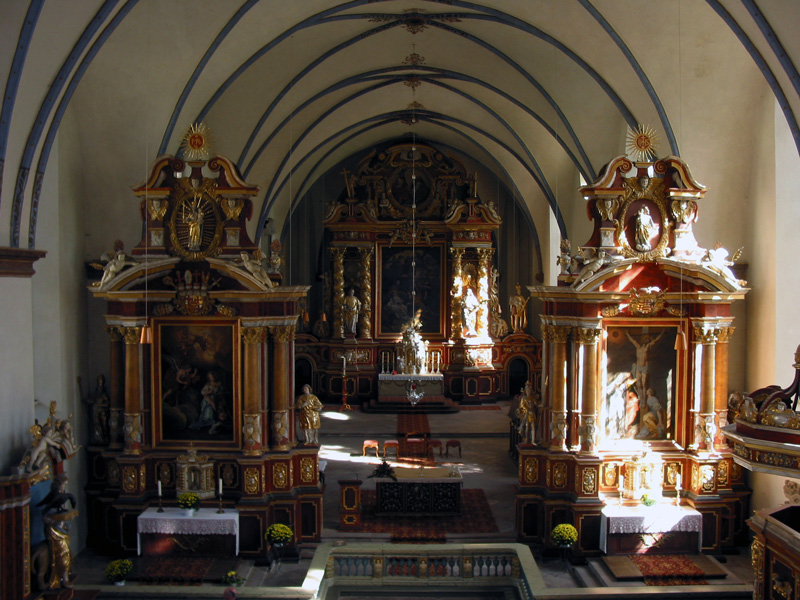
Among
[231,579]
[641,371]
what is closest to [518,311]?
[641,371]

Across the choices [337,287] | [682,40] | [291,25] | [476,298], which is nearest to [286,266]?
[337,287]

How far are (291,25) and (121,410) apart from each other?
927 centimetres

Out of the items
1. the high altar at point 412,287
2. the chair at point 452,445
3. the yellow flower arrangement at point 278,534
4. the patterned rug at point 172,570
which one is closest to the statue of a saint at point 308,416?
the yellow flower arrangement at point 278,534

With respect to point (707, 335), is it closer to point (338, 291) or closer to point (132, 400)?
point (132, 400)

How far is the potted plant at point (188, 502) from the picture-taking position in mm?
15109

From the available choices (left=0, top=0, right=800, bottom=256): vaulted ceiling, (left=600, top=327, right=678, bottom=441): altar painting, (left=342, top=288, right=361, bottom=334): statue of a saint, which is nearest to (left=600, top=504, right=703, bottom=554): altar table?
(left=600, top=327, right=678, bottom=441): altar painting

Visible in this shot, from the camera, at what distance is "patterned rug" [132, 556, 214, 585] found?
1398 cm

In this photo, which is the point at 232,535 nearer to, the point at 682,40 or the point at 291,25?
the point at 291,25

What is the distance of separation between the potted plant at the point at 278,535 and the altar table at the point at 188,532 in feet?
2.15

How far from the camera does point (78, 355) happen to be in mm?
16094

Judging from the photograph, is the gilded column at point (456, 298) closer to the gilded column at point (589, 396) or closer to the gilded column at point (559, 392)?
the gilded column at point (559, 392)

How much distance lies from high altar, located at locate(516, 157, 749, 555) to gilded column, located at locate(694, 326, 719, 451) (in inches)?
0.8

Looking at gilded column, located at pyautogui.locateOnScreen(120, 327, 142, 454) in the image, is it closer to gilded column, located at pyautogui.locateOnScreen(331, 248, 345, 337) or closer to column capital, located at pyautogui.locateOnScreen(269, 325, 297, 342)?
column capital, located at pyautogui.locateOnScreen(269, 325, 297, 342)

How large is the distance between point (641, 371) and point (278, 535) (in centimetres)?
777
